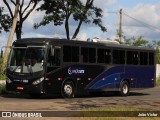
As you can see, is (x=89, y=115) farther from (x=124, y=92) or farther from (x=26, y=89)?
(x=124, y=92)

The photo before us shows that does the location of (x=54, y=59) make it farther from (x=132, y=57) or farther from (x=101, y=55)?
(x=132, y=57)

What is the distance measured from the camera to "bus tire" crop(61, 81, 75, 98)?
25587 mm

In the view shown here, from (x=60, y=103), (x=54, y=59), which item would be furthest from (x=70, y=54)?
(x=60, y=103)

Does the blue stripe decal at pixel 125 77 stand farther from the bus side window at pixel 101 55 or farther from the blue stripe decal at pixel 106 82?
the bus side window at pixel 101 55

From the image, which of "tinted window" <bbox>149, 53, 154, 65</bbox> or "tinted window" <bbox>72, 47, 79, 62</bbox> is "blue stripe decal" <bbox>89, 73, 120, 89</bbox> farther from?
"tinted window" <bbox>149, 53, 154, 65</bbox>

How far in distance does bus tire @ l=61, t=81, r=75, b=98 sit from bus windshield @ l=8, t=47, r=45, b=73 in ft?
6.15


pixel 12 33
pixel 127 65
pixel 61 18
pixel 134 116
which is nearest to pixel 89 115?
pixel 134 116

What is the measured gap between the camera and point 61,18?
135ft

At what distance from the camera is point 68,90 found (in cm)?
2584

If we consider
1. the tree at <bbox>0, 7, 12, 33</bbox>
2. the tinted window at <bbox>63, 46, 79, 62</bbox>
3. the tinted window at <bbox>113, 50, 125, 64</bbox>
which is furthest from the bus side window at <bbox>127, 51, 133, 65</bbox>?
the tree at <bbox>0, 7, 12, 33</bbox>

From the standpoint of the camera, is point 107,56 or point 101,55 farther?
point 107,56

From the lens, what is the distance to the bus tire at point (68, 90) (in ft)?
83.9

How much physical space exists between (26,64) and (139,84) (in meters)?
8.80

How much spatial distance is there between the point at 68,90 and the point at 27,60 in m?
2.71
